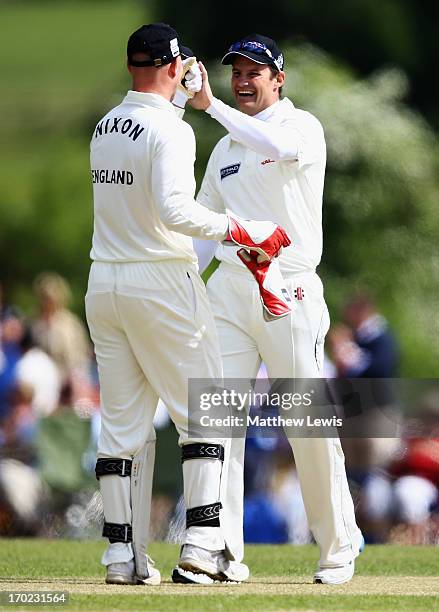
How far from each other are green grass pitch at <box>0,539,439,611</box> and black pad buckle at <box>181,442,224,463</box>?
651 millimetres

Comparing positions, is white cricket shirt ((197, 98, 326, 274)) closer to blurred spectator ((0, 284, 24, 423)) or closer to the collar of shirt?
the collar of shirt

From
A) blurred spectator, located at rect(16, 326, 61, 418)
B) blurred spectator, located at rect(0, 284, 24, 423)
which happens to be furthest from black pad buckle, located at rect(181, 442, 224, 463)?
blurred spectator, located at rect(0, 284, 24, 423)

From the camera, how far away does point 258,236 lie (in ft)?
26.3

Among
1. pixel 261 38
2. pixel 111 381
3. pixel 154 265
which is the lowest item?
pixel 111 381

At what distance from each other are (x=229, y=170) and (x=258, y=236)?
2.65ft

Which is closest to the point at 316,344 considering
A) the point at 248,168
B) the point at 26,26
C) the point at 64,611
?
the point at 248,168

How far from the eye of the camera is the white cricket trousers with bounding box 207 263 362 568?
841 centimetres

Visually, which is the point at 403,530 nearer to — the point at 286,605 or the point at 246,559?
the point at 246,559

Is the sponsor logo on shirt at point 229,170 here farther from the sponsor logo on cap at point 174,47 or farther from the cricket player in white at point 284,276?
the sponsor logo on cap at point 174,47

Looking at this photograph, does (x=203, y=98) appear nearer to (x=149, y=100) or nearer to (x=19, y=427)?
(x=149, y=100)

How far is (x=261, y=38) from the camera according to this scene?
8.70 metres

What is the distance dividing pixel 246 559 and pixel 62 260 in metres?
25.9

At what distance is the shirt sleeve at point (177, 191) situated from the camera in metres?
7.80

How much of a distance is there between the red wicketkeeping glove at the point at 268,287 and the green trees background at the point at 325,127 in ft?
31.6
